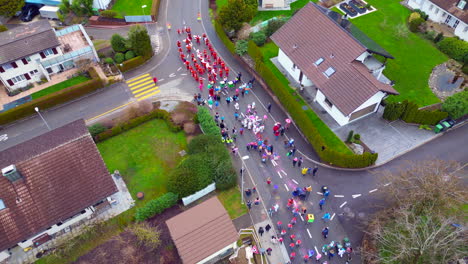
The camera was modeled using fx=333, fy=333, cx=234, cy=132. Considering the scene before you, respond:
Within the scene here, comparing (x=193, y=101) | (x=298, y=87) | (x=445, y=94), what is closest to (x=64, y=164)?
(x=193, y=101)

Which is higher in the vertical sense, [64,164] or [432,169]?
[64,164]

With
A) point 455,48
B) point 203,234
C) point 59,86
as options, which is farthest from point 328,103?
Result: point 59,86

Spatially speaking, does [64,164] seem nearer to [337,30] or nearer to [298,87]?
[298,87]

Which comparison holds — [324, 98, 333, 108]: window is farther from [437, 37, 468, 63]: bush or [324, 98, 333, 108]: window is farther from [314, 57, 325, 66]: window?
[437, 37, 468, 63]: bush

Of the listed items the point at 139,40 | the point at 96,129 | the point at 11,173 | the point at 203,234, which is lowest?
the point at 203,234

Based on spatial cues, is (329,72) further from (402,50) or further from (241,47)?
(402,50)

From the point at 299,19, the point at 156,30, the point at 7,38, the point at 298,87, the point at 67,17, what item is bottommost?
the point at 298,87

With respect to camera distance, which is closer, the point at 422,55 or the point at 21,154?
the point at 21,154
